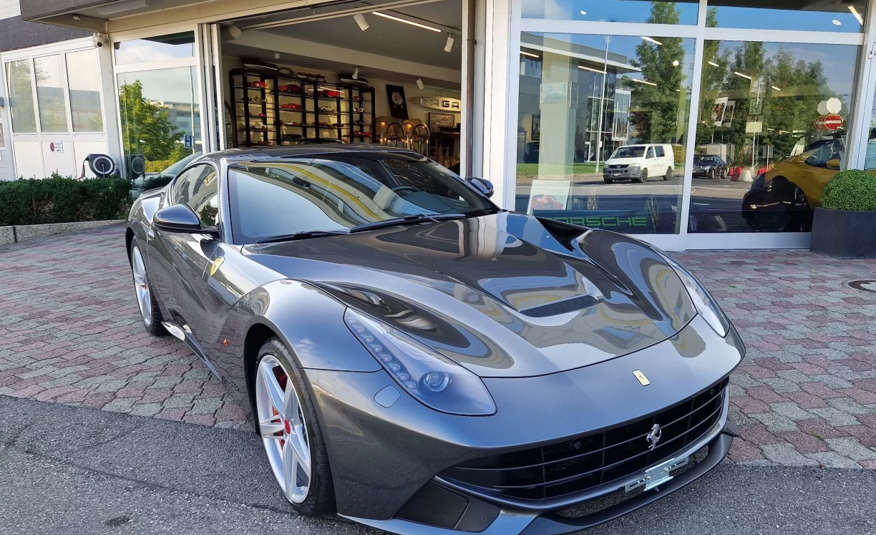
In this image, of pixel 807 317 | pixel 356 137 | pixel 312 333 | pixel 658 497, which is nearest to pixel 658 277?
pixel 658 497

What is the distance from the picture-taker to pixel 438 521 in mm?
1713

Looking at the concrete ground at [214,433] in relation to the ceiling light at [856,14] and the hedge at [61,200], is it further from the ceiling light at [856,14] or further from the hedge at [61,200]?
the hedge at [61,200]

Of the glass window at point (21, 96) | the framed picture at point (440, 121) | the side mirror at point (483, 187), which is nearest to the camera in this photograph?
the side mirror at point (483, 187)

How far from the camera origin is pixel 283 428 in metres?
2.19

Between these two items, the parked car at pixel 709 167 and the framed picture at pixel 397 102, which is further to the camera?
the framed picture at pixel 397 102

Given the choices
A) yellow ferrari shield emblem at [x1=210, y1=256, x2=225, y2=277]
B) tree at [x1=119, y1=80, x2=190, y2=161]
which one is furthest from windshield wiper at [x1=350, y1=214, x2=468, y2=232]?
tree at [x1=119, y1=80, x2=190, y2=161]

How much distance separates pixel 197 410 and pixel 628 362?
225 cm

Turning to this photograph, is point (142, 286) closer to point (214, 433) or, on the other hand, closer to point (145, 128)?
point (214, 433)

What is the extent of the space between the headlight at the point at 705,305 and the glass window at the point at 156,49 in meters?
9.90

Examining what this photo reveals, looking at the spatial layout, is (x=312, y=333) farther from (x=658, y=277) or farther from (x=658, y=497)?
(x=658, y=277)

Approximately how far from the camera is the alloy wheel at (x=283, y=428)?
2066 mm

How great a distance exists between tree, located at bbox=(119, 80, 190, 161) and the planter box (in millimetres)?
10282

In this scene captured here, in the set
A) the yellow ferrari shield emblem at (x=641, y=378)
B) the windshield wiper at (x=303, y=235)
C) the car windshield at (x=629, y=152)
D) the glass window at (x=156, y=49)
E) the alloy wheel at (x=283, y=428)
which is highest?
the glass window at (x=156, y=49)

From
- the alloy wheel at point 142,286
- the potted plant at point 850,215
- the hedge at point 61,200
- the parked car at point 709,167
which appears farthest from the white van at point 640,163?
the hedge at point 61,200
